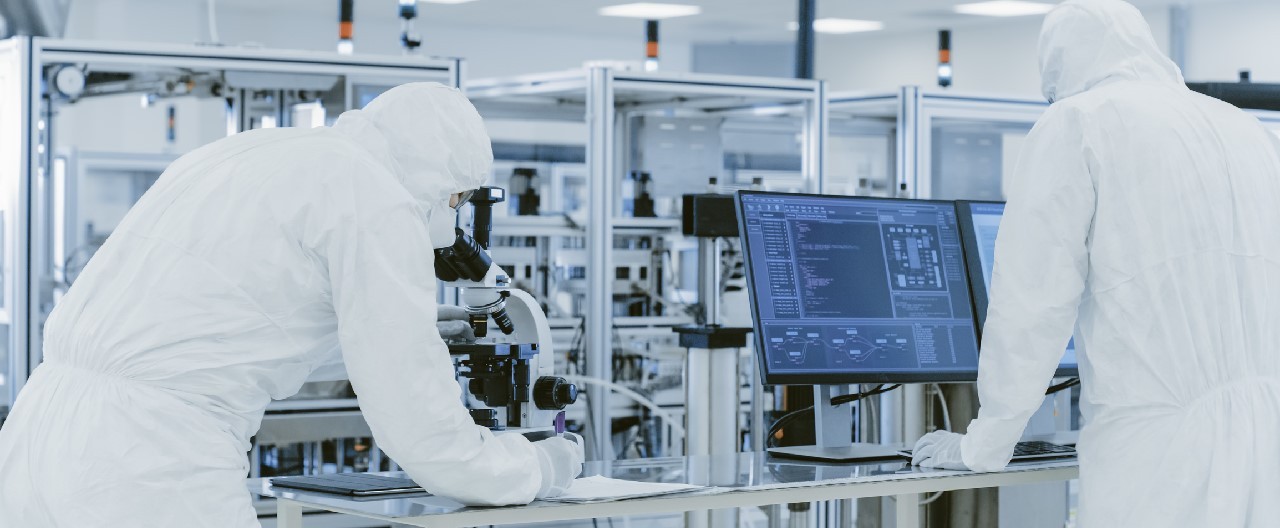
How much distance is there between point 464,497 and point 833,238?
898 mm

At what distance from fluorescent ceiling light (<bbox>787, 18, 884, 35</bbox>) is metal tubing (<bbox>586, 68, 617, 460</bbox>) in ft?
21.0

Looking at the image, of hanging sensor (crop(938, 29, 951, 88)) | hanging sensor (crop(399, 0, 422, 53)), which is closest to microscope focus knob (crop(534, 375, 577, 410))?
hanging sensor (crop(399, 0, 422, 53))

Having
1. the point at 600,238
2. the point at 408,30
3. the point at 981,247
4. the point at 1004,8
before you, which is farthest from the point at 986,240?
the point at 1004,8

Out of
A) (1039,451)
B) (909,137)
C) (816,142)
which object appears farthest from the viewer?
(909,137)

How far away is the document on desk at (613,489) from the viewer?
1.77m

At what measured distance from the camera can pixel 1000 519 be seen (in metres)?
2.91

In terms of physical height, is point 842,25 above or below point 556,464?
above

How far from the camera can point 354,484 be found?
1850 mm

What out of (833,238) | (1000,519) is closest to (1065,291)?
(833,238)

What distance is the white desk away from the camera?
169 centimetres

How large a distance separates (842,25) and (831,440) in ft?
27.2

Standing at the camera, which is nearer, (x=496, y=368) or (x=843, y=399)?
(x=496, y=368)

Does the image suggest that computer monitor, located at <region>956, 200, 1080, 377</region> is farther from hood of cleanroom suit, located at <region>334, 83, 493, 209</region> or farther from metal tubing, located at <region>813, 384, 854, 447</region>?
hood of cleanroom suit, located at <region>334, 83, 493, 209</region>

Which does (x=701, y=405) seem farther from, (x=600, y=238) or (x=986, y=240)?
Answer: (x=600, y=238)
